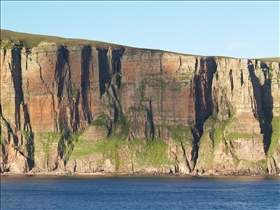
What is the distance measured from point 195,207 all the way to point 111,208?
1449cm

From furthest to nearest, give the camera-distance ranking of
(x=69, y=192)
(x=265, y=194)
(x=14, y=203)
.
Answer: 1. (x=69, y=192)
2. (x=265, y=194)
3. (x=14, y=203)

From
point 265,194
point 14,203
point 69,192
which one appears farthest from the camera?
point 69,192

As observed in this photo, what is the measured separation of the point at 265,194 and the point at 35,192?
50.7 metres

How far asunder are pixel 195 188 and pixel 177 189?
16.1ft

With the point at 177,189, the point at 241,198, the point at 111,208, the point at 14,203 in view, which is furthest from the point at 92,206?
the point at 177,189

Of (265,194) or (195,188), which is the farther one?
(195,188)

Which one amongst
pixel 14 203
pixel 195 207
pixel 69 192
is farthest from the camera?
pixel 69 192

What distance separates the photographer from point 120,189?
655 ft

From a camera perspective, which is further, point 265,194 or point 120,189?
point 120,189

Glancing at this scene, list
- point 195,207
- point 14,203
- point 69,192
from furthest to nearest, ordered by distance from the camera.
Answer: point 69,192
point 14,203
point 195,207

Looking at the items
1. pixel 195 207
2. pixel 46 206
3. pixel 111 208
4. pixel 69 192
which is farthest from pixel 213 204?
pixel 69 192

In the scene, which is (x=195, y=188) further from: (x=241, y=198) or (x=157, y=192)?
(x=241, y=198)

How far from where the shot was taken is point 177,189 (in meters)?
196

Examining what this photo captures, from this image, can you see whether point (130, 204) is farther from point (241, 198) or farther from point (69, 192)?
point (69, 192)
